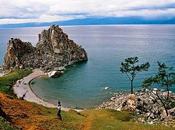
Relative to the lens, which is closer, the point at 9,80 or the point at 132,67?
the point at 132,67

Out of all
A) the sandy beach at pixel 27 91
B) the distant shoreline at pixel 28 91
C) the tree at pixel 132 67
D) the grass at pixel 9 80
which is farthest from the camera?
the grass at pixel 9 80

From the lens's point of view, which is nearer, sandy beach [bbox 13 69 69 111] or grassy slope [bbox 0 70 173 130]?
grassy slope [bbox 0 70 173 130]

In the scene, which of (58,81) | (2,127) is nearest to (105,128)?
(2,127)

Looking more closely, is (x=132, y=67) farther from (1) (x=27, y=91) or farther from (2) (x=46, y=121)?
(2) (x=46, y=121)

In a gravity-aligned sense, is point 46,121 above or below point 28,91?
above

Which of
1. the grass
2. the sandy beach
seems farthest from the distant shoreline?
the grass

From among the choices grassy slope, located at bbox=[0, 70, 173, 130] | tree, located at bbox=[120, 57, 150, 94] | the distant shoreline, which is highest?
grassy slope, located at bbox=[0, 70, 173, 130]

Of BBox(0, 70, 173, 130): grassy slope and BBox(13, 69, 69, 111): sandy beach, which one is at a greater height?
BBox(0, 70, 173, 130): grassy slope

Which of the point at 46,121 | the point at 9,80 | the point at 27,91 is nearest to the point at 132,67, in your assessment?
the point at 27,91

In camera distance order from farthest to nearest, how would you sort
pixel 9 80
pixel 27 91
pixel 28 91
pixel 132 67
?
pixel 9 80
pixel 28 91
pixel 27 91
pixel 132 67

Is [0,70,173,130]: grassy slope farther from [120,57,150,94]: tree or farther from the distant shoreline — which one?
[120,57,150,94]: tree

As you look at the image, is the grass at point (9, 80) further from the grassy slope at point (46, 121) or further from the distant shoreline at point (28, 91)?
the grassy slope at point (46, 121)

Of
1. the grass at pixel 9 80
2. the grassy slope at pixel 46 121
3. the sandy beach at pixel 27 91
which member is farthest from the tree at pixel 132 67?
the grassy slope at pixel 46 121

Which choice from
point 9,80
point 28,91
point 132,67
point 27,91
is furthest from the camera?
point 9,80
